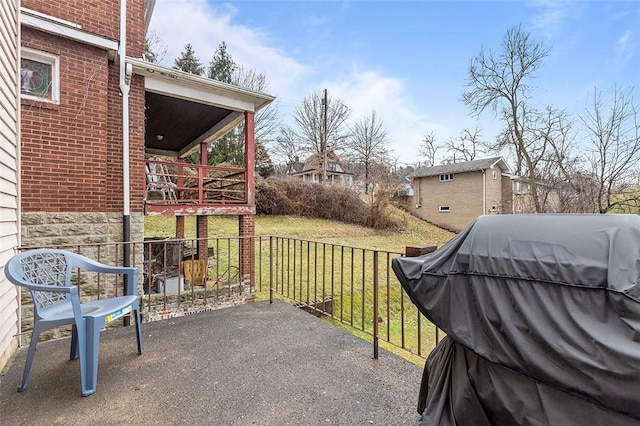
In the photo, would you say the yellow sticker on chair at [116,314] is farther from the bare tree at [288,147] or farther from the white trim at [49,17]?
the bare tree at [288,147]

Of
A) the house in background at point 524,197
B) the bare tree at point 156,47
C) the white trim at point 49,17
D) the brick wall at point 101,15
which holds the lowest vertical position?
the house in background at point 524,197

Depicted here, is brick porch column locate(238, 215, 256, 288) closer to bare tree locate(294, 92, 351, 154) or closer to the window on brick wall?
the window on brick wall

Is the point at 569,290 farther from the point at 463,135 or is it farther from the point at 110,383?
the point at 463,135

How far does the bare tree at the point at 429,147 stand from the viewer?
98.0ft

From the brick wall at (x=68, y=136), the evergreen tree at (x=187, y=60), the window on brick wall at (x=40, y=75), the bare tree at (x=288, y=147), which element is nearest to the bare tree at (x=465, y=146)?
the bare tree at (x=288, y=147)

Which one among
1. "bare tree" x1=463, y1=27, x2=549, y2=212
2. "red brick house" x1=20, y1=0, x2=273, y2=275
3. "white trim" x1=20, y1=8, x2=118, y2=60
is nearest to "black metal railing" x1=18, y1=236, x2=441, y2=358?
"red brick house" x1=20, y1=0, x2=273, y2=275

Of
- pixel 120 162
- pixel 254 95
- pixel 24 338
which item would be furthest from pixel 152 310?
pixel 254 95

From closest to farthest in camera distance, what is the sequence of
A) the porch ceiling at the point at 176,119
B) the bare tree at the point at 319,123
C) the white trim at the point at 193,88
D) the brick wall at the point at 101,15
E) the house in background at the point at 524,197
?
the brick wall at the point at 101,15, the white trim at the point at 193,88, the porch ceiling at the point at 176,119, the house in background at the point at 524,197, the bare tree at the point at 319,123

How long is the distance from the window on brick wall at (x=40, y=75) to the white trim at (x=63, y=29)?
320 millimetres

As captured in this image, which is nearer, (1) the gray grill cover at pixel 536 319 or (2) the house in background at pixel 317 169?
(1) the gray grill cover at pixel 536 319

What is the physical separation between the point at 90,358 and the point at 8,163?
7.30 feet

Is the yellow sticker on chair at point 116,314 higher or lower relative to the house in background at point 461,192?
lower

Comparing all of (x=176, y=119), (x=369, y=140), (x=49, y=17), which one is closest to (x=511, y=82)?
(x=369, y=140)

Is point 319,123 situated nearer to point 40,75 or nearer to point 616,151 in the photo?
point 616,151
